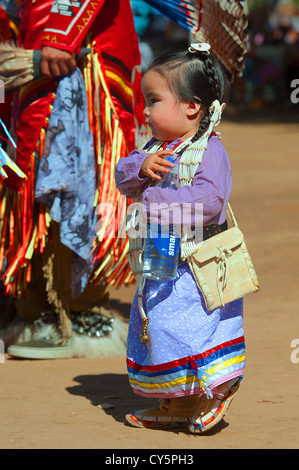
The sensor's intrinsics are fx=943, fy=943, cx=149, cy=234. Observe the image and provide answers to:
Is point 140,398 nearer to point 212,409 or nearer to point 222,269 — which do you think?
point 212,409

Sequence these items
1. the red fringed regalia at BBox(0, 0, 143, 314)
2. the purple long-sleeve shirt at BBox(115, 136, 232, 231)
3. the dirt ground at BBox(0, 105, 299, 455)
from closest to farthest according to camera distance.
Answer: the purple long-sleeve shirt at BBox(115, 136, 232, 231) → the dirt ground at BBox(0, 105, 299, 455) → the red fringed regalia at BBox(0, 0, 143, 314)

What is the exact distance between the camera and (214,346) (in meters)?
3.25

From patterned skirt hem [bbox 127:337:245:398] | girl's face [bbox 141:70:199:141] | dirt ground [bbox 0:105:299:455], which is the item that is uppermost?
girl's face [bbox 141:70:199:141]

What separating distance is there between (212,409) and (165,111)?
106cm

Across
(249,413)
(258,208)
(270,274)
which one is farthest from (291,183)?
(249,413)

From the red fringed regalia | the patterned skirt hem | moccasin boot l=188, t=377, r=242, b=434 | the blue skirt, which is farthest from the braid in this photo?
the red fringed regalia

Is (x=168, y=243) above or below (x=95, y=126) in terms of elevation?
below

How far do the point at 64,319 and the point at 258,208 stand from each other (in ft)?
14.2

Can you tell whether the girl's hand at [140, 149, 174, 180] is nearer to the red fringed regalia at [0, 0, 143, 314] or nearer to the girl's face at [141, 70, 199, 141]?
the girl's face at [141, 70, 199, 141]

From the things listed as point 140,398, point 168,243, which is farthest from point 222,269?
point 140,398

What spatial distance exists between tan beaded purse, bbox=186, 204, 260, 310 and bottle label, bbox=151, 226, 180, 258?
57 millimetres

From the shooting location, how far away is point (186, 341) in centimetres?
323

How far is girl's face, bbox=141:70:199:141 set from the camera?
3.31 meters

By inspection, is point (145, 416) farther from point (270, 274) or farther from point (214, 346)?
point (270, 274)
